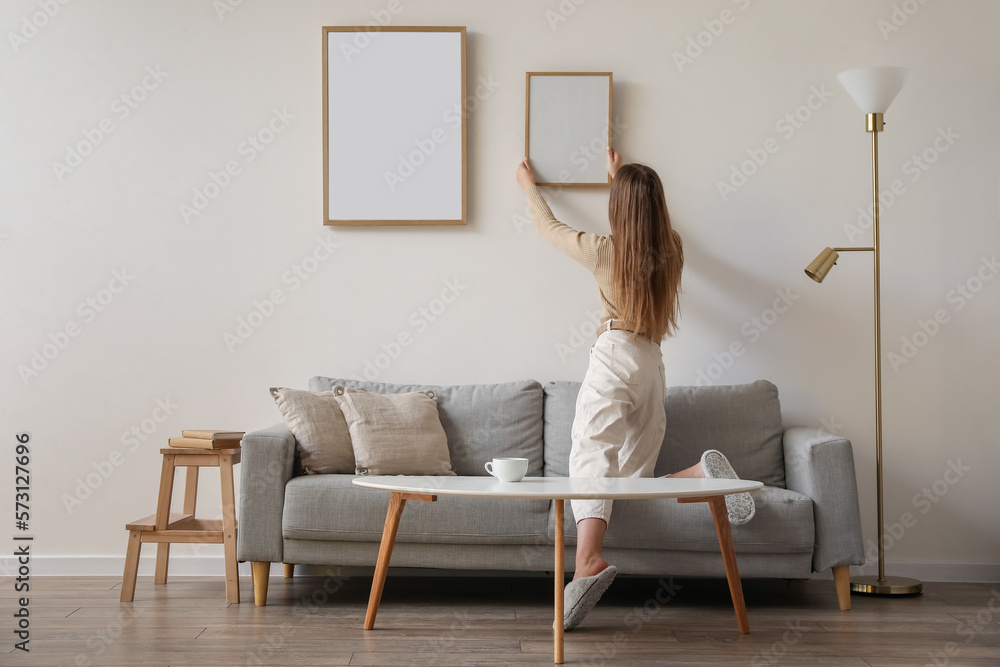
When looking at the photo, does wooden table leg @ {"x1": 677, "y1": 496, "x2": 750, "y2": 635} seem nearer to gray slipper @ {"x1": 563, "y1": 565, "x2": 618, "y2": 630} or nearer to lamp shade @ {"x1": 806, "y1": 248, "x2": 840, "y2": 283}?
gray slipper @ {"x1": 563, "y1": 565, "x2": 618, "y2": 630}

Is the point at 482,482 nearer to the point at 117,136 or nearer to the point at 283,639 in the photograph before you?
the point at 283,639

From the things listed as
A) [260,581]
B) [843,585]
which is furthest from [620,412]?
[260,581]

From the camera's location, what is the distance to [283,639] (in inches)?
93.7

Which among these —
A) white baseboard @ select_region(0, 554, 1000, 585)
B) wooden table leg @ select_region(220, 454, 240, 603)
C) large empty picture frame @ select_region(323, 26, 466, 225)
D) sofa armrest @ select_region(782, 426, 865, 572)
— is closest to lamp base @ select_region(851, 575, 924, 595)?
white baseboard @ select_region(0, 554, 1000, 585)

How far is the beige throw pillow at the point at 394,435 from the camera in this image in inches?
115

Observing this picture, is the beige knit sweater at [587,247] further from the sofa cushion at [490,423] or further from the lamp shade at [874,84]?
the lamp shade at [874,84]

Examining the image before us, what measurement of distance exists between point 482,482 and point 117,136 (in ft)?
7.09

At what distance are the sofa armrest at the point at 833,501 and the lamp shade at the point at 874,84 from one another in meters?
1.25

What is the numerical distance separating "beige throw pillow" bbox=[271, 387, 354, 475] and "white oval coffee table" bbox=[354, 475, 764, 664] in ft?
1.91

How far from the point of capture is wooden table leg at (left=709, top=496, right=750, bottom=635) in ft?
7.92

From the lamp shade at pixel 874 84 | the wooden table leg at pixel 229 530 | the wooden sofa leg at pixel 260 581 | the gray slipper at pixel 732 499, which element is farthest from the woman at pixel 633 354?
the wooden table leg at pixel 229 530

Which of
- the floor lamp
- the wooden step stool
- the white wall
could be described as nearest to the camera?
the wooden step stool

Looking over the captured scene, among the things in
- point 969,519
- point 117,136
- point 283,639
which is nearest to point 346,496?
point 283,639

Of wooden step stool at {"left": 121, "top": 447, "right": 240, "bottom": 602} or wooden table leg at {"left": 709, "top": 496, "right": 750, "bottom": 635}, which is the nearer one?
wooden table leg at {"left": 709, "top": 496, "right": 750, "bottom": 635}
